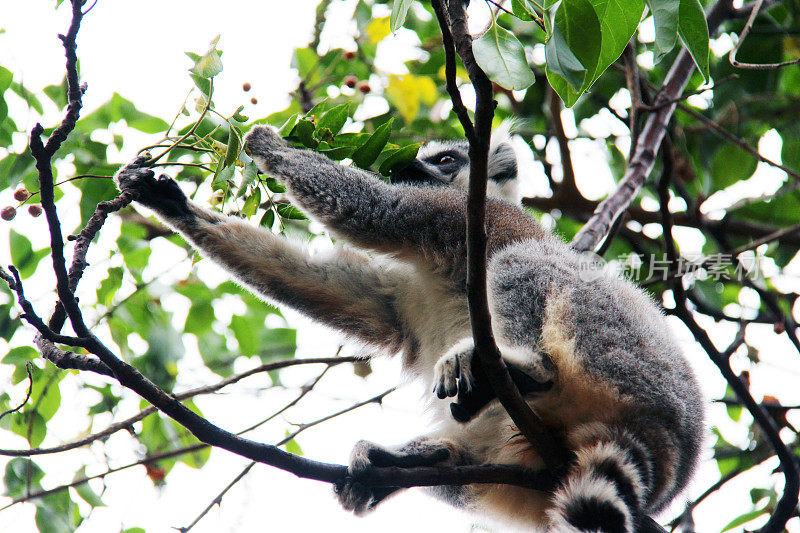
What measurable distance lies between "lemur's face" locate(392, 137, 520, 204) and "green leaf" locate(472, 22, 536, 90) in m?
2.30

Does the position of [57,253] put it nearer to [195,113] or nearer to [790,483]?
[195,113]

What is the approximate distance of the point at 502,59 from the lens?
8.33 ft

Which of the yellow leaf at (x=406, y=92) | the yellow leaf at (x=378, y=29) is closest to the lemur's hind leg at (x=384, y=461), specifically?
the yellow leaf at (x=406, y=92)

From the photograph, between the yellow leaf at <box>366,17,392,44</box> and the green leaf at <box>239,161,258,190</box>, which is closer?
the green leaf at <box>239,161,258,190</box>

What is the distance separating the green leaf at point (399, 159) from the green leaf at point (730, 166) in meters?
3.38

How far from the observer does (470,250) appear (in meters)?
2.71

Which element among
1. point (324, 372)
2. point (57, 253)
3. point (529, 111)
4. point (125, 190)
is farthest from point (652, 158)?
point (57, 253)

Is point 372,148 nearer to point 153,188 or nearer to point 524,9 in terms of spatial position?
point 153,188

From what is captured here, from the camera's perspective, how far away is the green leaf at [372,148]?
4055mm

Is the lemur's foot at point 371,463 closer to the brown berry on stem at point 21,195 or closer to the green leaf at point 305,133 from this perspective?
the green leaf at point 305,133

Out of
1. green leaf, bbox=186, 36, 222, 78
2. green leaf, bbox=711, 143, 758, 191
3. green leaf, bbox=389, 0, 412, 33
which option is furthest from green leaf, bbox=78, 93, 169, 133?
green leaf, bbox=711, 143, 758, 191

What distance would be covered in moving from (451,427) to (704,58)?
2.37 m

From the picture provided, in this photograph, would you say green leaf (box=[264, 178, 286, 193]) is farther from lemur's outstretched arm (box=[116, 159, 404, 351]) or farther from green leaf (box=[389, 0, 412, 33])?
green leaf (box=[389, 0, 412, 33])

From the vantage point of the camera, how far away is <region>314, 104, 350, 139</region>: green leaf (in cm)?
404
